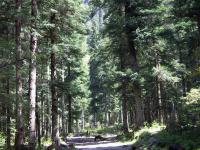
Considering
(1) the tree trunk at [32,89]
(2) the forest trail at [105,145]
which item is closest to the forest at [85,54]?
(1) the tree trunk at [32,89]

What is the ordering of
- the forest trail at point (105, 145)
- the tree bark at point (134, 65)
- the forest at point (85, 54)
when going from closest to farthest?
the forest at point (85, 54) < the forest trail at point (105, 145) < the tree bark at point (134, 65)

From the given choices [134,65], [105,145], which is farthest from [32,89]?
[134,65]

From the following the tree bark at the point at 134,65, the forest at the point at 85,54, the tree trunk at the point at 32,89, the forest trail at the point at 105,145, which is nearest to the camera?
the tree trunk at the point at 32,89

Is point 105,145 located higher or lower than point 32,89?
lower

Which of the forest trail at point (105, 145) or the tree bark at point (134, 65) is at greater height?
the tree bark at point (134, 65)

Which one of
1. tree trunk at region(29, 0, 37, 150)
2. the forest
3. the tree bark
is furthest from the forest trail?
tree trunk at region(29, 0, 37, 150)

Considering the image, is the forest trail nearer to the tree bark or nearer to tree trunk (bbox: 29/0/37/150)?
the tree bark

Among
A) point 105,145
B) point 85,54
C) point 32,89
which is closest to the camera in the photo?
point 32,89

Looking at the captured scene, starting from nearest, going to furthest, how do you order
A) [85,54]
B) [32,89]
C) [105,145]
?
1. [32,89]
2. [105,145]
3. [85,54]

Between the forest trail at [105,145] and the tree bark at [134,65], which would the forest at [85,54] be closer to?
the tree bark at [134,65]

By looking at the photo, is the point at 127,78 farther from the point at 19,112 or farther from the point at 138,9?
the point at 19,112

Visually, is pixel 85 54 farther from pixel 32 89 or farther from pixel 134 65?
pixel 32 89

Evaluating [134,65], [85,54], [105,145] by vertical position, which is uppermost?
[85,54]

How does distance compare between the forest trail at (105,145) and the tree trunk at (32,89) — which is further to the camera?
the forest trail at (105,145)
